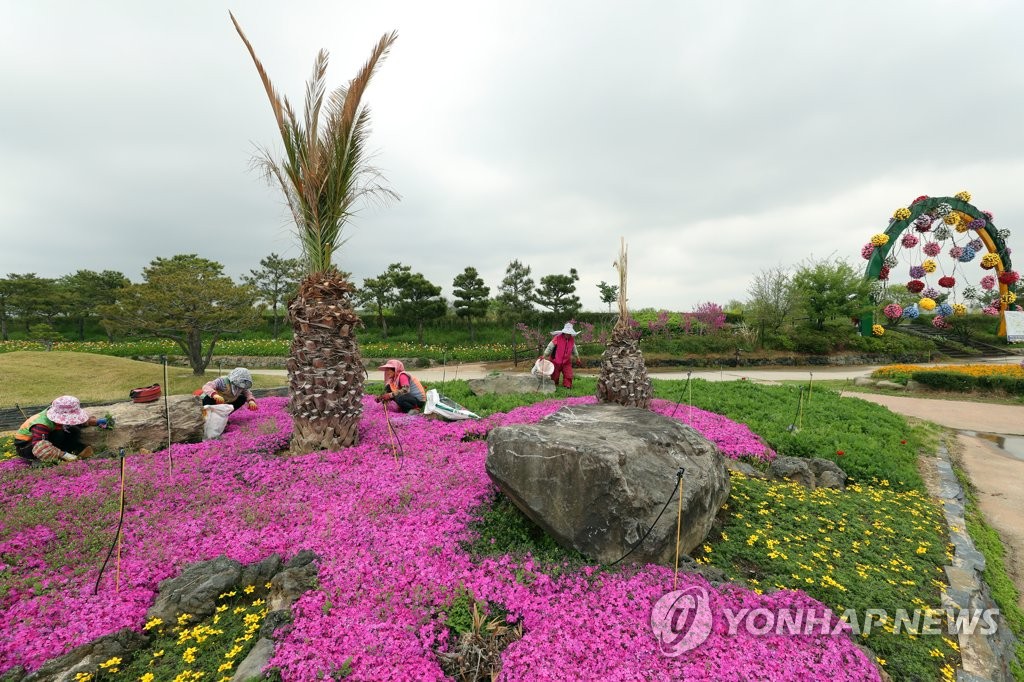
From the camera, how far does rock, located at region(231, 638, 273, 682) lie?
2429 mm

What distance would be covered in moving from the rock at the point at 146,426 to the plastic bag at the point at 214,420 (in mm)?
81

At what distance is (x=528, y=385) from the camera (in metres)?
11.3

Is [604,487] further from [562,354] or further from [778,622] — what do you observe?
[562,354]

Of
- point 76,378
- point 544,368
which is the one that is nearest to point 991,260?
point 544,368

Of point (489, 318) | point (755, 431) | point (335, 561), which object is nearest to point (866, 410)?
point (755, 431)

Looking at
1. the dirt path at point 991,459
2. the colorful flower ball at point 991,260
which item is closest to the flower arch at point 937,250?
the colorful flower ball at point 991,260

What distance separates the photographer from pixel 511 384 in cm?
1123

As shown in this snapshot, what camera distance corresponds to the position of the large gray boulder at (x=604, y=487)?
3562mm

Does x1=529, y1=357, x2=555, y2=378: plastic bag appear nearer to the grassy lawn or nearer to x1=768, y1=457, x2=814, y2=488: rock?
x1=768, y1=457, x2=814, y2=488: rock

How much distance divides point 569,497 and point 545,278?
80.2ft

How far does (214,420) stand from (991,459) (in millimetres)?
14502

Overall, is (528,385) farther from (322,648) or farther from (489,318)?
(489,318)

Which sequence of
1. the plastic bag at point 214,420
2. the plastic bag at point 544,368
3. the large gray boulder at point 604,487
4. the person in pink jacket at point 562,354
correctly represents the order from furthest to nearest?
the plastic bag at point 544,368, the person in pink jacket at point 562,354, the plastic bag at point 214,420, the large gray boulder at point 604,487

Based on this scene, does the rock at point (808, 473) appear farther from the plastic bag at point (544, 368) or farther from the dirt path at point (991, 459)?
the plastic bag at point (544, 368)
